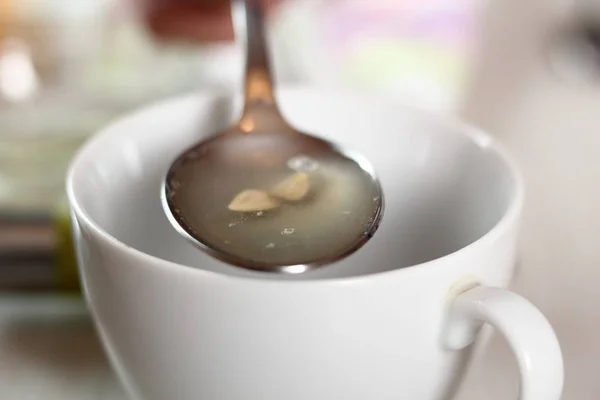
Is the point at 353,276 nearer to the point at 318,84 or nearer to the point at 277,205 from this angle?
the point at 277,205

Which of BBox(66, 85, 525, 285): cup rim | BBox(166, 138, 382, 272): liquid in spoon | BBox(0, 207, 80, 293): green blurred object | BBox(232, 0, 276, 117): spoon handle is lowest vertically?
BBox(0, 207, 80, 293): green blurred object

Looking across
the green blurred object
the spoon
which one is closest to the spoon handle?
the spoon

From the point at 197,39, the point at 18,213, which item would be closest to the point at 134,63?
the point at 197,39

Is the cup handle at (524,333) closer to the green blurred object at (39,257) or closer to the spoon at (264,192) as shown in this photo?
the spoon at (264,192)

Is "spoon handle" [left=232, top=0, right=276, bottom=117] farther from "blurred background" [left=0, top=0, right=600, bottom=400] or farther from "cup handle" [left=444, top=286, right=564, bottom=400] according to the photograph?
"cup handle" [left=444, top=286, right=564, bottom=400]

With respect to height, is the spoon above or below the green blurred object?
above
